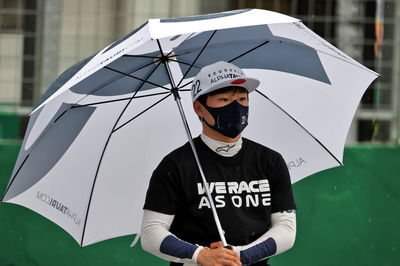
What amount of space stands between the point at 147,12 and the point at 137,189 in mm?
5346

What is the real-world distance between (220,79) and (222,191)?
43cm

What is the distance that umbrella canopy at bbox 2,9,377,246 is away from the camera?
4.47 m

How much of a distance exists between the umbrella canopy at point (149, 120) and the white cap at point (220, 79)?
252mm

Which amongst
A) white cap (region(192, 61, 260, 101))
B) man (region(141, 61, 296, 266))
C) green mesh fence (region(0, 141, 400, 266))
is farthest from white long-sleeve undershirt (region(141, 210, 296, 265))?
green mesh fence (region(0, 141, 400, 266))

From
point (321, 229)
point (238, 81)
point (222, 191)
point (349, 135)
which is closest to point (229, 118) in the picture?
point (238, 81)

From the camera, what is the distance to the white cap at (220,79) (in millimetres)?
4055

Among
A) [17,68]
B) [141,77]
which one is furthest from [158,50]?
[17,68]

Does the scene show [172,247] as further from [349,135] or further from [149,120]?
[349,135]

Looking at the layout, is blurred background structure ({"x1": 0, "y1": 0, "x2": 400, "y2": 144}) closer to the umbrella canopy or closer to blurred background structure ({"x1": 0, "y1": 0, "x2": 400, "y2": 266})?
blurred background structure ({"x1": 0, "y1": 0, "x2": 400, "y2": 266})

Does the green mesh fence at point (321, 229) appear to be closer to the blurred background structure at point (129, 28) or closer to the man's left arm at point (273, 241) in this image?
the blurred background structure at point (129, 28)

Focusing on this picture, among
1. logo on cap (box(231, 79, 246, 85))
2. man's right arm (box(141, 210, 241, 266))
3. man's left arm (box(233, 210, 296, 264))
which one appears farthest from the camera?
logo on cap (box(231, 79, 246, 85))

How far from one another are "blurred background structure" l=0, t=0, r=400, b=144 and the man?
4.90 m

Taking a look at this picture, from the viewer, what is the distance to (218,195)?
4059mm

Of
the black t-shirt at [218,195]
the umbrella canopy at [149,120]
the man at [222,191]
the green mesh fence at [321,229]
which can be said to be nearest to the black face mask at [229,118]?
the man at [222,191]
